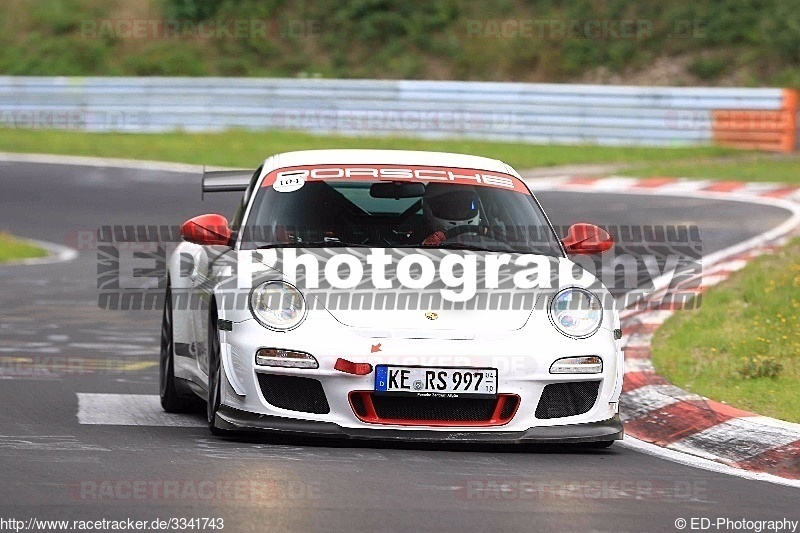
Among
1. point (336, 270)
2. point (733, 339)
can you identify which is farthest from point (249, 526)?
point (733, 339)

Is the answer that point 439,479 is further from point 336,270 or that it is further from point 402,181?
point 402,181

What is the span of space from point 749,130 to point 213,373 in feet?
70.2

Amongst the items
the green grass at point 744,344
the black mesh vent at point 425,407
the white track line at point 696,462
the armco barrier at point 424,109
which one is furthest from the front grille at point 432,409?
the armco barrier at point 424,109

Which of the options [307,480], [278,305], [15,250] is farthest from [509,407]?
[15,250]

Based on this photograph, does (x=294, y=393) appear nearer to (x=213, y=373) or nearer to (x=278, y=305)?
(x=278, y=305)

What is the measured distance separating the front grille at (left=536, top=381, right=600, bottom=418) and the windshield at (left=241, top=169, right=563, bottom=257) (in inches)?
36.1

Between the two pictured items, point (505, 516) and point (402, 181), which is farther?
point (402, 181)

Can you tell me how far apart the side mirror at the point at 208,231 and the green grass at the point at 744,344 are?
2761 millimetres

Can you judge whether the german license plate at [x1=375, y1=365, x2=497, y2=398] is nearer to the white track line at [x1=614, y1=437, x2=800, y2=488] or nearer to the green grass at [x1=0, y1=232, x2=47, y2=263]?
the white track line at [x1=614, y1=437, x2=800, y2=488]

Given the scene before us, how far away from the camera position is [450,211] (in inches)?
339

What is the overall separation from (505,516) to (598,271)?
10.5m

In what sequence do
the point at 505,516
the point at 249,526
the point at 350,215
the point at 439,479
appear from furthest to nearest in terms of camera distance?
1. the point at 350,215
2. the point at 439,479
3. the point at 505,516
4. the point at 249,526

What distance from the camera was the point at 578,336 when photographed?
7.50 metres

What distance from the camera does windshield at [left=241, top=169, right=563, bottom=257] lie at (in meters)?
8.31
